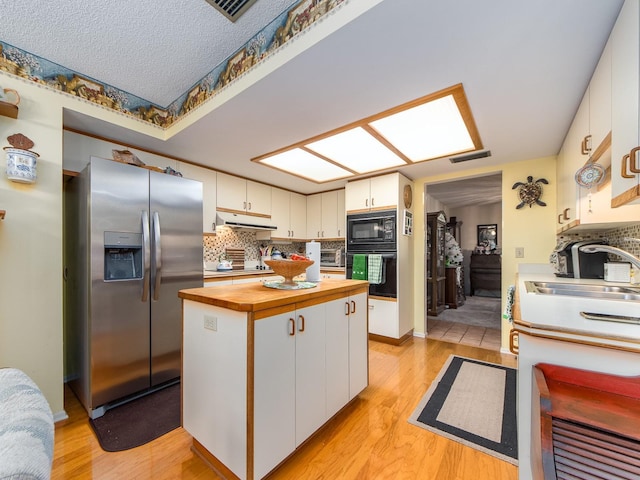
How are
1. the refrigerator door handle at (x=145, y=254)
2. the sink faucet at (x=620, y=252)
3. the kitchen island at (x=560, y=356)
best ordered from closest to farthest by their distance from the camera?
the kitchen island at (x=560, y=356), the sink faucet at (x=620, y=252), the refrigerator door handle at (x=145, y=254)

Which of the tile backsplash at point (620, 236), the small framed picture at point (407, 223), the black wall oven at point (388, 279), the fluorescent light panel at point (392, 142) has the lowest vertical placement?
the black wall oven at point (388, 279)

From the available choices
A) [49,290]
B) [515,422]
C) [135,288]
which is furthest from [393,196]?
[49,290]

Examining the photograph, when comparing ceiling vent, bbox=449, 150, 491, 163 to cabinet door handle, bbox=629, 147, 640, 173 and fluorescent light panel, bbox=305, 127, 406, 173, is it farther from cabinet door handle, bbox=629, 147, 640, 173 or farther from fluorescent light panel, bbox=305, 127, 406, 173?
cabinet door handle, bbox=629, 147, 640, 173

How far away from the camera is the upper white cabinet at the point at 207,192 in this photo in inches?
126

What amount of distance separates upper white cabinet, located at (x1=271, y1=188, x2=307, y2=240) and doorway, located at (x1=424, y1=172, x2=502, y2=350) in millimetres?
2021

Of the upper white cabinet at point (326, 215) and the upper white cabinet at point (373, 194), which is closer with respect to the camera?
the upper white cabinet at point (373, 194)

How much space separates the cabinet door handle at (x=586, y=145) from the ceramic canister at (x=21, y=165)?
137 inches

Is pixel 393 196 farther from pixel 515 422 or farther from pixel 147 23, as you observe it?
pixel 147 23

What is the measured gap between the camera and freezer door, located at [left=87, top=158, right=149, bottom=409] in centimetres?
193

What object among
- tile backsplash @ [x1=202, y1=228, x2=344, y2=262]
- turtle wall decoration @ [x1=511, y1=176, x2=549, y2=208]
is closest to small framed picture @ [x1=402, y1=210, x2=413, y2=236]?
turtle wall decoration @ [x1=511, y1=176, x2=549, y2=208]

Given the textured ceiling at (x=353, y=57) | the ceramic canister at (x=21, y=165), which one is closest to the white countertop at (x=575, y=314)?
the textured ceiling at (x=353, y=57)

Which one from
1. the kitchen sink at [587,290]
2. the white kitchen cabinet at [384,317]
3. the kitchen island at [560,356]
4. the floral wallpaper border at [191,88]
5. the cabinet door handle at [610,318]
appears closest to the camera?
the kitchen island at [560,356]

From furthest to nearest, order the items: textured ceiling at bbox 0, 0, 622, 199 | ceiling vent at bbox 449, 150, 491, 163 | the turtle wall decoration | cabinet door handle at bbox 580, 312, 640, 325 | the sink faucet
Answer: the turtle wall decoration < ceiling vent at bbox 449, 150, 491, 163 < the sink faucet < textured ceiling at bbox 0, 0, 622, 199 < cabinet door handle at bbox 580, 312, 640, 325

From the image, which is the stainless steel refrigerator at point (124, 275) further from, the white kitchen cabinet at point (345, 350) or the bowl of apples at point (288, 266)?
the white kitchen cabinet at point (345, 350)
